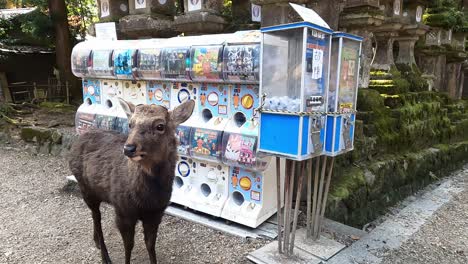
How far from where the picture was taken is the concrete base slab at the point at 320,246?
3.80m

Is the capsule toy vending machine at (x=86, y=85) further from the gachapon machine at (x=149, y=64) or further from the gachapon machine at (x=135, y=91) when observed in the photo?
the gachapon machine at (x=149, y=64)

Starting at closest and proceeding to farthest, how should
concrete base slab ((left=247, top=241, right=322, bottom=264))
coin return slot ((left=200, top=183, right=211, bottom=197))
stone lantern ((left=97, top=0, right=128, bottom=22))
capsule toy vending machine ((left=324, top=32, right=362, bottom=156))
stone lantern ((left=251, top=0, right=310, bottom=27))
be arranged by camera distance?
capsule toy vending machine ((left=324, top=32, right=362, bottom=156)) → concrete base slab ((left=247, top=241, right=322, bottom=264)) → stone lantern ((left=251, top=0, right=310, bottom=27)) → coin return slot ((left=200, top=183, right=211, bottom=197)) → stone lantern ((left=97, top=0, right=128, bottom=22))

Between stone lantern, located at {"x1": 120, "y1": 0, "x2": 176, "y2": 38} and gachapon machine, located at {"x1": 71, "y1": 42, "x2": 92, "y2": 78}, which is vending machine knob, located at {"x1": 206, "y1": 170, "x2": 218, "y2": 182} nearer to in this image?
gachapon machine, located at {"x1": 71, "y1": 42, "x2": 92, "y2": 78}

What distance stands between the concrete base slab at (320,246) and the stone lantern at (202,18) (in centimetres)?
340

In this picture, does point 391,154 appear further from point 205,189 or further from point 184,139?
point 184,139

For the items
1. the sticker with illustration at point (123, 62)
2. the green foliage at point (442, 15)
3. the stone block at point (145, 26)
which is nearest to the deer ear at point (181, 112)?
the sticker with illustration at point (123, 62)

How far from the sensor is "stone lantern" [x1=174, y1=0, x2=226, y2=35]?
5484 mm

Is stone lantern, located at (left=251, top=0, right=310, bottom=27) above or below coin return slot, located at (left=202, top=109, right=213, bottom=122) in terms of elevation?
above

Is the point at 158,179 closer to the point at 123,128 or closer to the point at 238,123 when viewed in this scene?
the point at 238,123

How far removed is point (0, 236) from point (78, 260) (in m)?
1.29

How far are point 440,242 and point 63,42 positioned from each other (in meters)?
12.0

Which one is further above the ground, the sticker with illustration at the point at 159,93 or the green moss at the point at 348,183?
the sticker with illustration at the point at 159,93

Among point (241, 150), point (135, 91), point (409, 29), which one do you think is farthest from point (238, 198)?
point (409, 29)

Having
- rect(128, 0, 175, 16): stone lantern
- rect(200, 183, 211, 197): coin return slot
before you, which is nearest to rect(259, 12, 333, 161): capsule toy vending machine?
rect(200, 183, 211, 197): coin return slot
